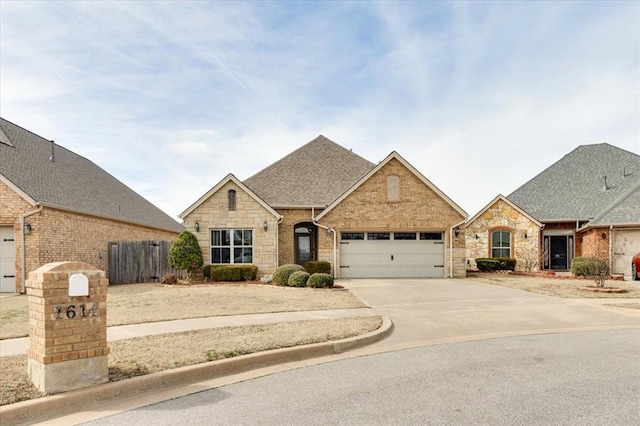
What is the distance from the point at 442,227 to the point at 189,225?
12.5 metres

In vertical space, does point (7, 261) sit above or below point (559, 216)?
below

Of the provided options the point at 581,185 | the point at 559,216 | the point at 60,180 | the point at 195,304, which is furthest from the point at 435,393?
the point at 581,185

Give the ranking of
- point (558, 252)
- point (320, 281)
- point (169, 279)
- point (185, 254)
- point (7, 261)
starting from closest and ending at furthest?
point (7, 261) → point (320, 281) → point (169, 279) → point (185, 254) → point (558, 252)

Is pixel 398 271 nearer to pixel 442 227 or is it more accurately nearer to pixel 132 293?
pixel 442 227

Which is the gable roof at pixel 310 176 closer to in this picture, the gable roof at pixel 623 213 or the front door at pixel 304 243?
the front door at pixel 304 243

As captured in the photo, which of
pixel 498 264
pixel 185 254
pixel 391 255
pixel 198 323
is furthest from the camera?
pixel 498 264

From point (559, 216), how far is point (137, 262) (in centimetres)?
2434

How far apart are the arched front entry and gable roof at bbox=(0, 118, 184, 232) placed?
9.59m

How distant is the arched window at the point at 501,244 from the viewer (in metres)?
27.5

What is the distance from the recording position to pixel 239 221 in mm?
21797

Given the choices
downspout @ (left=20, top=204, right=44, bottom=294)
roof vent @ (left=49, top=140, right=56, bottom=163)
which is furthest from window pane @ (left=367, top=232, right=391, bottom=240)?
roof vent @ (left=49, top=140, right=56, bottom=163)

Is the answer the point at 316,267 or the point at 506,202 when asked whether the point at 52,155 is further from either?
the point at 506,202

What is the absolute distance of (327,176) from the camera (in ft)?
85.6

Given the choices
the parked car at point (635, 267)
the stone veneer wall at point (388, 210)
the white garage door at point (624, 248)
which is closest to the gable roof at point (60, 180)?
the stone veneer wall at point (388, 210)
